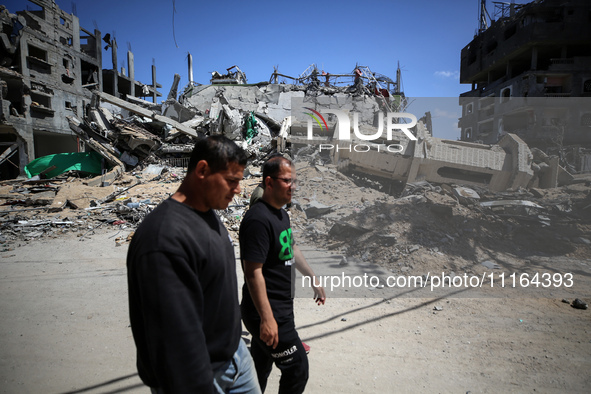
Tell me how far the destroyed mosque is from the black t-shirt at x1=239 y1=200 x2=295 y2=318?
7039 millimetres

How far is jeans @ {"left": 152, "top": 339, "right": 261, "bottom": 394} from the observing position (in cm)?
116

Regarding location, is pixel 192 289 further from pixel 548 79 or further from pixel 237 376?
pixel 548 79

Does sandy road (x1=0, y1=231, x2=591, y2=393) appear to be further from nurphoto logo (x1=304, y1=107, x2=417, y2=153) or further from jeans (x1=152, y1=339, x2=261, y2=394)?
nurphoto logo (x1=304, y1=107, x2=417, y2=153)

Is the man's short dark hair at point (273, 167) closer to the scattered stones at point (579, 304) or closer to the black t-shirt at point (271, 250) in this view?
the black t-shirt at point (271, 250)

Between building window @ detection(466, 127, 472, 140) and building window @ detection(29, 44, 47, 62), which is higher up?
building window @ detection(29, 44, 47, 62)

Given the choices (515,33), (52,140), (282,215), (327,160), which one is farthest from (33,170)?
(515,33)

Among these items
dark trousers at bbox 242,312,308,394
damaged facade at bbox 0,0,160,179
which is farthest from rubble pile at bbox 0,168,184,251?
damaged facade at bbox 0,0,160,179

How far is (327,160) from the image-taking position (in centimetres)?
1223

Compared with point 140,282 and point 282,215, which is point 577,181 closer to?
point 282,215

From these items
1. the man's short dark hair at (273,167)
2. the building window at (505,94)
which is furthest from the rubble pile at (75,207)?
the building window at (505,94)

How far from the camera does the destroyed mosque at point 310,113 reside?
8.49 m

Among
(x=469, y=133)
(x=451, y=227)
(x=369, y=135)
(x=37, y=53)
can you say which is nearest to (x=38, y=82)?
(x=37, y=53)

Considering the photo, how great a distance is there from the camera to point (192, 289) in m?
0.99

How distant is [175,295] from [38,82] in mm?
26404
